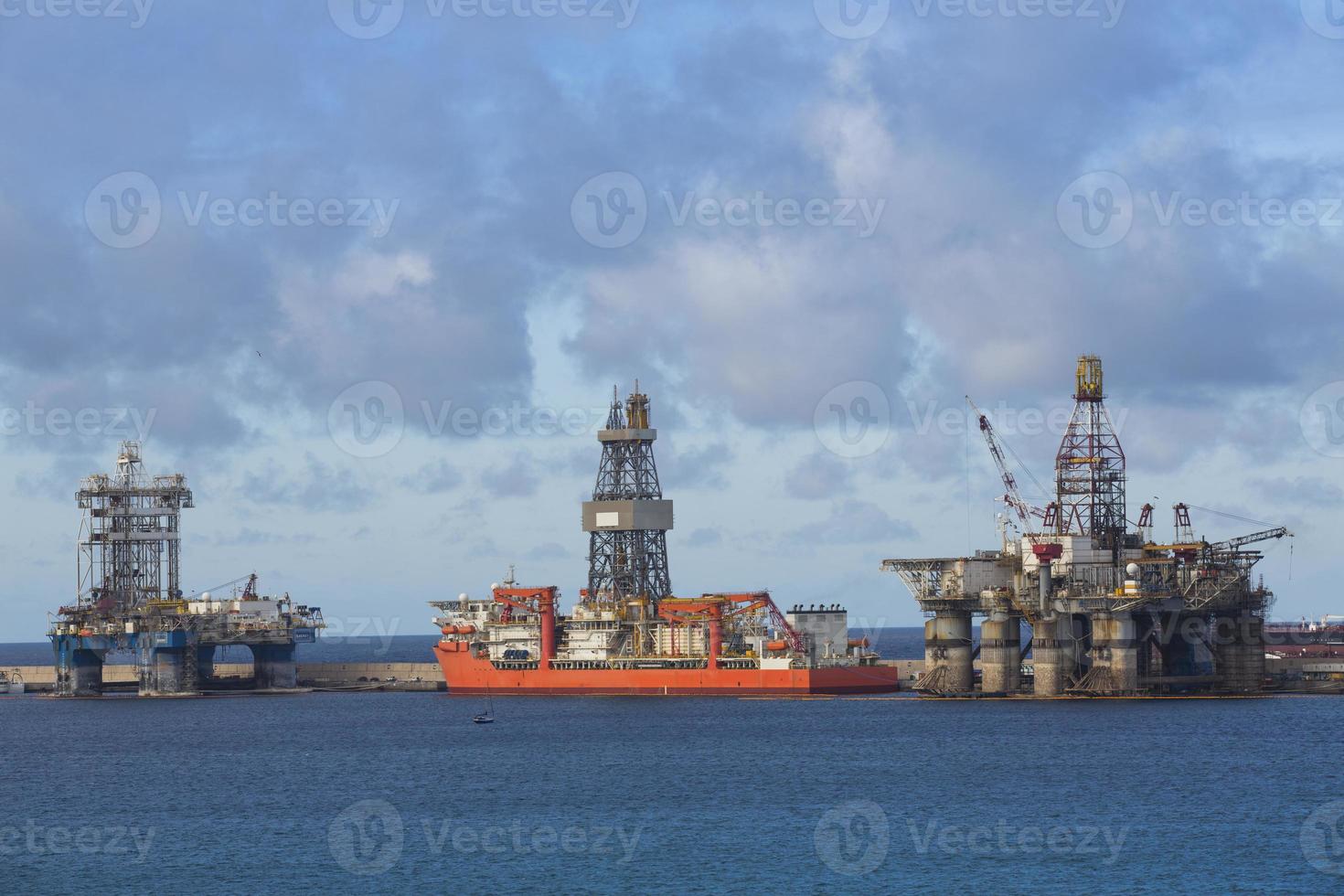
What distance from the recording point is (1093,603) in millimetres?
122438

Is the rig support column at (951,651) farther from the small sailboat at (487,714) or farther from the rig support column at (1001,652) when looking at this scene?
the small sailboat at (487,714)

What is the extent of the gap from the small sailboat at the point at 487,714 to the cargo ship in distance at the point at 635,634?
2160 mm

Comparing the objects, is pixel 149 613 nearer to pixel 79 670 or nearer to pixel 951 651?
pixel 79 670

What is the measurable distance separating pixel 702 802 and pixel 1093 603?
1802 inches

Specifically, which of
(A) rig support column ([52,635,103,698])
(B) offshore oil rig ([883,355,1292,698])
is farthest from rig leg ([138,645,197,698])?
(B) offshore oil rig ([883,355,1292,698])

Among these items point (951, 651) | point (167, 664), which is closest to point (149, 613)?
point (167, 664)

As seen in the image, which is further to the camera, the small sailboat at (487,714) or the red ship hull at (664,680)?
the red ship hull at (664,680)

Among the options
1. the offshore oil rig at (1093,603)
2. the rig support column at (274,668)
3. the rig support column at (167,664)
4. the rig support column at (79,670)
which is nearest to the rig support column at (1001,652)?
the offshore oil rig at (1093,603)

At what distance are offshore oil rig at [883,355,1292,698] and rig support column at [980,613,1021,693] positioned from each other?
88mm

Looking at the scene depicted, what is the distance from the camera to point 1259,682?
12756 centimetres

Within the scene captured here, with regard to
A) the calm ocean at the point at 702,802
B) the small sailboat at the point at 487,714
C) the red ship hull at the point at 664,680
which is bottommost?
the calm ocean at the point at 702,802

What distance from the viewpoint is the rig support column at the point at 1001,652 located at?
128 m

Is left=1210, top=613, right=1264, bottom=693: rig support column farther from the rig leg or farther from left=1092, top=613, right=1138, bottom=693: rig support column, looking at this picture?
the rig leg

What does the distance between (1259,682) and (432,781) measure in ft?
202
